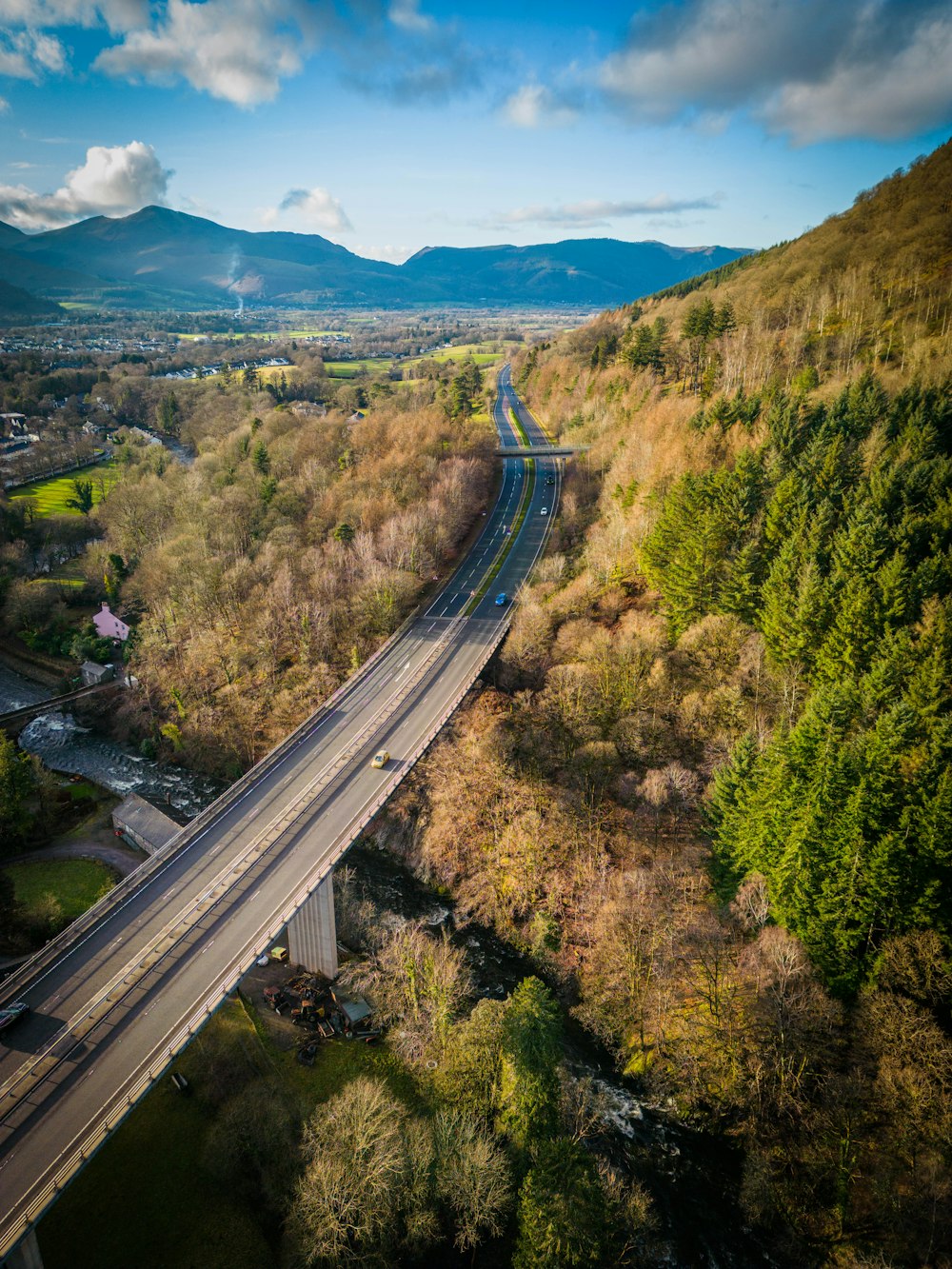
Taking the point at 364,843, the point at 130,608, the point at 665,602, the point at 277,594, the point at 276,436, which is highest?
the point at 276,436

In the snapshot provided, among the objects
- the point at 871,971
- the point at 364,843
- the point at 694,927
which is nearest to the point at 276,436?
the point at 364,843

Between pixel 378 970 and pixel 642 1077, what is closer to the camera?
pixel 642 1077

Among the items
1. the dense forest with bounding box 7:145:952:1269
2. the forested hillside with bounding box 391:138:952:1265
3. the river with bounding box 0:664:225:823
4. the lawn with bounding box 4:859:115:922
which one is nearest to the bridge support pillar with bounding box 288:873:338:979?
the dense forest with bounding box 7:145:952:1269

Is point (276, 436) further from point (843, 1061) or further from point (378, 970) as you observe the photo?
point (843, 1061)

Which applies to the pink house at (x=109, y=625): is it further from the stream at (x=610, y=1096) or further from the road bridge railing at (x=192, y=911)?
the road bridge railing at (x=192, y=911)

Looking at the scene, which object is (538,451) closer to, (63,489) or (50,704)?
(50,704)

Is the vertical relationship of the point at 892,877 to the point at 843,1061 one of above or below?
above

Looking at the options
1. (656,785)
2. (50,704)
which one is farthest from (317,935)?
(50,704)
